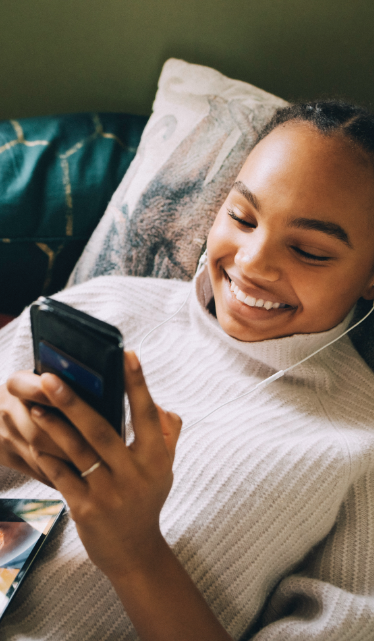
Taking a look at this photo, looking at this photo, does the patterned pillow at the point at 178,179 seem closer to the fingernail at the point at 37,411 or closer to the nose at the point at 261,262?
the nose at the point at 261,262

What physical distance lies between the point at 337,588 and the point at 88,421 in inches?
17.4

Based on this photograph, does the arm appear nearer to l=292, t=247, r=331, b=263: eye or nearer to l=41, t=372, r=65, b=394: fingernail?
l=41, t=372, r=65, b=394: fingernail

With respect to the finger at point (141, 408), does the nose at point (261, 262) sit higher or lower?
higher

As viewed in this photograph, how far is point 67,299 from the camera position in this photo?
0.89m

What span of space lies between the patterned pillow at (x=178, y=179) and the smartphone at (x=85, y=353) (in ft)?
2.04

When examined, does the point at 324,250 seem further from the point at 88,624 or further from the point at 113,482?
the point at 88,624

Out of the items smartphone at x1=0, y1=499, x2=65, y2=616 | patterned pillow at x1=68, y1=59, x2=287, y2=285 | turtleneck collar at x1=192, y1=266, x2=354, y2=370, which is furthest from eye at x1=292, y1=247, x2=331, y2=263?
smartphone at x1=0, y1=499, x2=65, y2=616

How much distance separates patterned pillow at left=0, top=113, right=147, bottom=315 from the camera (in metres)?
1.04

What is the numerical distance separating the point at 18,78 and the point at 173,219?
76cm

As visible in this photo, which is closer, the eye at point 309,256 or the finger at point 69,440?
the finger at point 69,440

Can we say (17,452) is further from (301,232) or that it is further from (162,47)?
(162,47)

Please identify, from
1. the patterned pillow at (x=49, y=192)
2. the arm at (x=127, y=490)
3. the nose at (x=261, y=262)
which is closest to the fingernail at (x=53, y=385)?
the arm at (x=127, y=490)

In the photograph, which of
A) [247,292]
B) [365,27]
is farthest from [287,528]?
[365,27]

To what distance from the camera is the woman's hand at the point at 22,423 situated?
45cm
